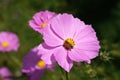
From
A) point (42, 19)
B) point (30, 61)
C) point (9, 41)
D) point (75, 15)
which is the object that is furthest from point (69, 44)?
point (75, 15)

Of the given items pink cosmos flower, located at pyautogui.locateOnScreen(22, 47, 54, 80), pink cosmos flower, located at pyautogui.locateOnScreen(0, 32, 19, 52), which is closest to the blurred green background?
pink cosmos flower, located at pyautogui.locateOnScreen(0, 32, 19, 52)

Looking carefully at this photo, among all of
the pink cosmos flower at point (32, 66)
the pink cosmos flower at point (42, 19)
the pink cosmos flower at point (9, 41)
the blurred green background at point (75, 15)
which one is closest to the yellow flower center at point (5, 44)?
the pink cosmos flower at point (9, 41)

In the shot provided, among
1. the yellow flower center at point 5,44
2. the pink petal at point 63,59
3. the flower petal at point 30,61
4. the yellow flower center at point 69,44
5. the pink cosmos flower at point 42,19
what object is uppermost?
the yellow flower center at point 5,44

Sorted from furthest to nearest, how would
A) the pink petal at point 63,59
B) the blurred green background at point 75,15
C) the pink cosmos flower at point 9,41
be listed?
1. the blurred green background at point 75,15
2. the pink cosmos flower at point 9,41
3. the pink petal at point 63,59

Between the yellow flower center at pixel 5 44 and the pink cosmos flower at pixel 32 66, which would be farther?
the yellow flower center at pixel 5 44

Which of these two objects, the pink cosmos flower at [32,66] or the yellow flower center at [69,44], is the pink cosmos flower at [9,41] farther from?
the yellow flower center at [69,44]

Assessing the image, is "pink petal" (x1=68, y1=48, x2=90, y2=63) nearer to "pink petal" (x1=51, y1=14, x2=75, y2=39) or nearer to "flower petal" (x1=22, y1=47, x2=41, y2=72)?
"pink petal" (x1=51, y1=14, x2=75, y2=39)

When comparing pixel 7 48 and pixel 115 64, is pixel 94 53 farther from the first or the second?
pixel 115 64
